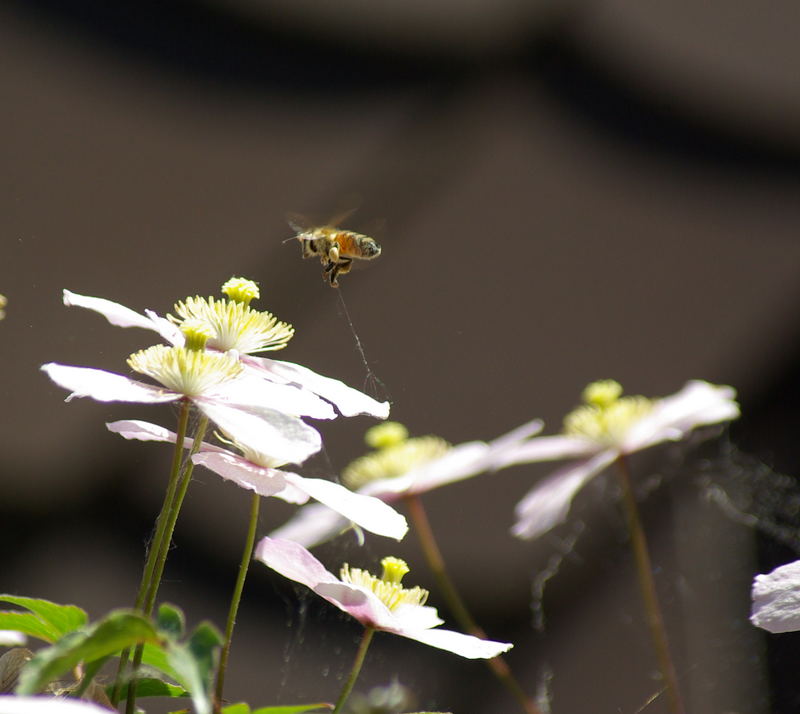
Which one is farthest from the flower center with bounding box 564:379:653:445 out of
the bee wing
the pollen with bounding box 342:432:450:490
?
the bee wing

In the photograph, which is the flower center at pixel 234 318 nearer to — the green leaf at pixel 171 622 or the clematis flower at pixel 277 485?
the clematis flower at pixel 277 485

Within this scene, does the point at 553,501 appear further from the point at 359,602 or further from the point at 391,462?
the point at 359,602

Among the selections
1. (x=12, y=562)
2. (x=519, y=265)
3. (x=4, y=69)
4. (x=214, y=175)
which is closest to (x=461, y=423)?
(x=519, y=265)

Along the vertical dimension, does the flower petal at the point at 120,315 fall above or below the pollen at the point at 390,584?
above

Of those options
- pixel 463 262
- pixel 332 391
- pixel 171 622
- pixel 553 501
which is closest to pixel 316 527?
pixel 553 501

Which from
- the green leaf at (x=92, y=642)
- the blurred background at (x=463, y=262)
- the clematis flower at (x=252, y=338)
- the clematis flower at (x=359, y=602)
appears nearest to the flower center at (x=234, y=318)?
the clematis flower at (x=252, y=338)

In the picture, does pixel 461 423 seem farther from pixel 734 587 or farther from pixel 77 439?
pixel 77 439
